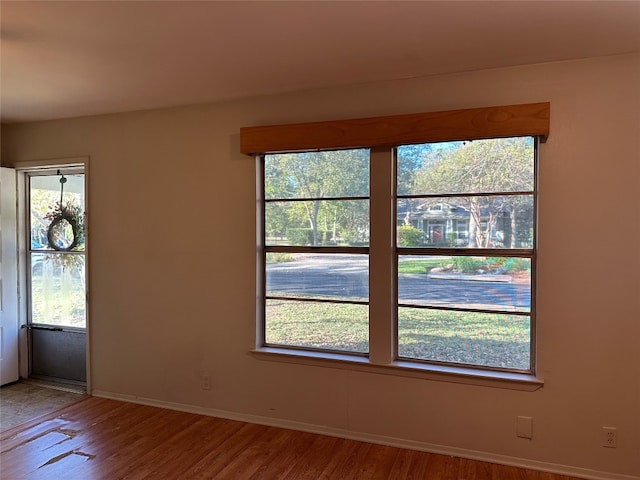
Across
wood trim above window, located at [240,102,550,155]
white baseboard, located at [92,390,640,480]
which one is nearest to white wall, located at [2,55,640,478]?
white baseboard, located at [92,390,640,480]

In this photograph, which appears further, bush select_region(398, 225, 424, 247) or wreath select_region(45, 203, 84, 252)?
wreath select_region(45, 203, 84, 252)

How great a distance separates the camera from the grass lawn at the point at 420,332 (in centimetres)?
265

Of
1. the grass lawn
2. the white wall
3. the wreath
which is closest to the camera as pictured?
the white wall

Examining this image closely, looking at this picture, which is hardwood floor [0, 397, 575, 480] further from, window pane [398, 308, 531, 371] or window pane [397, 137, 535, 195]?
window pane [397, 137, 535, 195]

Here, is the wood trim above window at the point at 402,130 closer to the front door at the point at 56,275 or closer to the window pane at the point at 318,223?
the window pane at the point at 318,223

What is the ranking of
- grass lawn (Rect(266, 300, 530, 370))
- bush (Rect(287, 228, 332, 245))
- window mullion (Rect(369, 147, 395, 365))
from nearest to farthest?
grass lawn (Rect(266, 300, 530, 370))
window mullion (Rect(369, 147, 395, 365))
bush (Rect(287, 228, 332, 245))

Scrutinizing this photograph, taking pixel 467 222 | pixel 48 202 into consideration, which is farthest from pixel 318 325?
pixel 48 202

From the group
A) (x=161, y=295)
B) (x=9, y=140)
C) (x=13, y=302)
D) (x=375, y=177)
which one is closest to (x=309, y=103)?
(x=375, y=177)

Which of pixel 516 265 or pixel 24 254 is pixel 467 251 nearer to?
pixel 516 265

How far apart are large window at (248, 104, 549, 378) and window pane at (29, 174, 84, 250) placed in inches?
76.8

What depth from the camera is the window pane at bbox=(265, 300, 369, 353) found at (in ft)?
9.79

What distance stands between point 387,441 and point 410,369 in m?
0.53

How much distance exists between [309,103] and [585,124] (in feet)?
Result: 5.69

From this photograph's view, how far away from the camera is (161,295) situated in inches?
135
